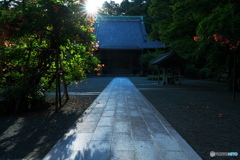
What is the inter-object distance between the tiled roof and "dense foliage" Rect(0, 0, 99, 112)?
67.7 ft

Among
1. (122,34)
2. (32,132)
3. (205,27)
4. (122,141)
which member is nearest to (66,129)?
(32,132)

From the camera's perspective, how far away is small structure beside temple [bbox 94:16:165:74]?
2595cm

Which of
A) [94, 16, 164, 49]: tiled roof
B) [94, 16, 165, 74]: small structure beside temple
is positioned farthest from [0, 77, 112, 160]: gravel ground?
[94, 16, 164, 49]: tiled roof

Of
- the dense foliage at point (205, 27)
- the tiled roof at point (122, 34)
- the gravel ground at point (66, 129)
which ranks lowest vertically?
the gravel ground at point (66, 129)

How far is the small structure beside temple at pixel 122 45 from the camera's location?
2595 centimetres

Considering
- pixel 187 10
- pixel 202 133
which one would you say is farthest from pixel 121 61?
pixel 202 133

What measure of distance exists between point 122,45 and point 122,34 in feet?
14.5

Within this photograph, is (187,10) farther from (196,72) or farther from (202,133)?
(196,72)

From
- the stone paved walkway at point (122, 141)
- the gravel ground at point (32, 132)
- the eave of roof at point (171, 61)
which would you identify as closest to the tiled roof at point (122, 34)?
the eave of roof at point (171, 61)

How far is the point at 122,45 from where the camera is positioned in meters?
26.6

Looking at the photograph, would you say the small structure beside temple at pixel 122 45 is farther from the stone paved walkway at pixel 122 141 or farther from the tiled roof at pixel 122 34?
the stone paved walkway at pixel 122 141

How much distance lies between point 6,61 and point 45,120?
2295 millimetres

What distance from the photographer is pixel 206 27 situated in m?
4.94

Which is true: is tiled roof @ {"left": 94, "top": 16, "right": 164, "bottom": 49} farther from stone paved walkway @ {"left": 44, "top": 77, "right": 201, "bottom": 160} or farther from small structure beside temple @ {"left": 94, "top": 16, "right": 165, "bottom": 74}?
stone paved walkway @ {"left": 44, "top": 77, "right": 201, "bottom": 160}
